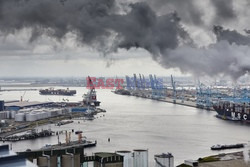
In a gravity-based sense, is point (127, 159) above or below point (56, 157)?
below

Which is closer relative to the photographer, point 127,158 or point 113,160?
point 113,160

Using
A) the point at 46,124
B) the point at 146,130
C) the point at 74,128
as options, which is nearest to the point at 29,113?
the point at 46,124

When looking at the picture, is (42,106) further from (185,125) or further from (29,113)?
(185,125)

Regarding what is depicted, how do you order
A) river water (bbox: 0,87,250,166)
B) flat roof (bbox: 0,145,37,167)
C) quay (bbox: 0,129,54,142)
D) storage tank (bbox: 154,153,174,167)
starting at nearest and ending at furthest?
flat roof (bbox: 0,145,37,167) < storage tank (bbox: 154,153,174,167) < river water (bbox: 0,87,250,166) < quay (bbox: 0,129,54,142)

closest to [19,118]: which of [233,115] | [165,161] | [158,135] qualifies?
[158,135]

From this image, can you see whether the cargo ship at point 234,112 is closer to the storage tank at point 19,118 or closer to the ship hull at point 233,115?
the ship hull at point 233,115

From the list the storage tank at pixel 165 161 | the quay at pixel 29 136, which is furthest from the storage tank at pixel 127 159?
the quay at pixel 29 136

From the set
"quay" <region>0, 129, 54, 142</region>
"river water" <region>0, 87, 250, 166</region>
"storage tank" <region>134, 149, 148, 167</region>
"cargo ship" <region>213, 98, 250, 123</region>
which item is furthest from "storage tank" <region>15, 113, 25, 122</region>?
"storage tank" <region>134, 149, 148, 167</region>

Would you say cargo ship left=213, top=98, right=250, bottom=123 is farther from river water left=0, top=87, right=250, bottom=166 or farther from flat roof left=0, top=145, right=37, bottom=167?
flat roof left=0, top=145, right=37, bottom=167

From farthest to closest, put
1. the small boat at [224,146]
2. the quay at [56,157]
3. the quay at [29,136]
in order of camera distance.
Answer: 1. the quay at [29,136]
2. the small boat at [224,146]
3. the quay at [56,157]

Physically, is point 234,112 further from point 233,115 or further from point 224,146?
point 224,146

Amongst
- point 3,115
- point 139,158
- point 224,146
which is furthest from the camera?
point 3,115
